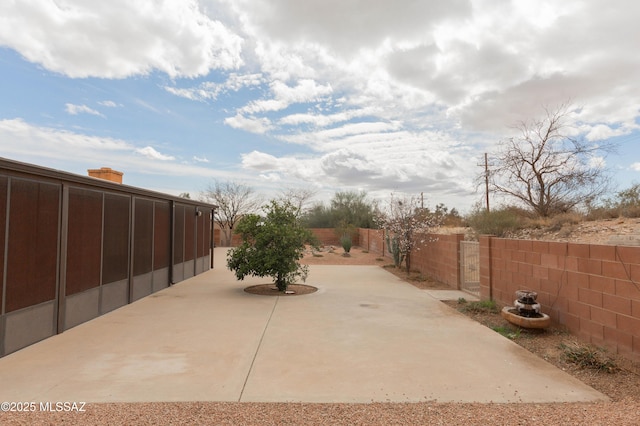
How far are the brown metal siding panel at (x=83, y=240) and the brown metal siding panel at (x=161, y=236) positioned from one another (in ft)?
9.26

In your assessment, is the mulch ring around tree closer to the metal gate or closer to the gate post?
the metal gate

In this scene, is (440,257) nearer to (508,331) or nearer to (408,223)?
(408,223)

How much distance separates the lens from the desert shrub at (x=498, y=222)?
1709 centimetres

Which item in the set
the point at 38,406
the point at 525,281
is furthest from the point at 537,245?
the point at 38,406

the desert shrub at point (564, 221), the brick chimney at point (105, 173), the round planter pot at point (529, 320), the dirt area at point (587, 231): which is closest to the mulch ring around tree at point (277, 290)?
the brick chimney at point (105, 173)

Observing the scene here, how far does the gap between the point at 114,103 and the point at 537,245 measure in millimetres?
12527

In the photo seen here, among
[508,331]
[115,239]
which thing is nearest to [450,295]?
[508,331]

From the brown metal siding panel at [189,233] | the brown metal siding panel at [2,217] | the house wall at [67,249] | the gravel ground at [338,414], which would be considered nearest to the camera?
the gravel ground at [338,414]

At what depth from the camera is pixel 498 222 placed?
17297 millimetres

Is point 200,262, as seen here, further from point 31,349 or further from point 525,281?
point 525,281

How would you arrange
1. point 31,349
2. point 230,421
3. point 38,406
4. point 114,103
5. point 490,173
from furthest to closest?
1. point 490,173
2. point 114,103
3. point 31,349
4. point 38,406
5. point 230,421

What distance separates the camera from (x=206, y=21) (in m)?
9.42

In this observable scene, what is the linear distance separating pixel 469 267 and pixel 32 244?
10.1m

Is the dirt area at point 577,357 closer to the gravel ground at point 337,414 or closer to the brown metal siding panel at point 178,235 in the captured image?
the gravel ground at point 337,414
